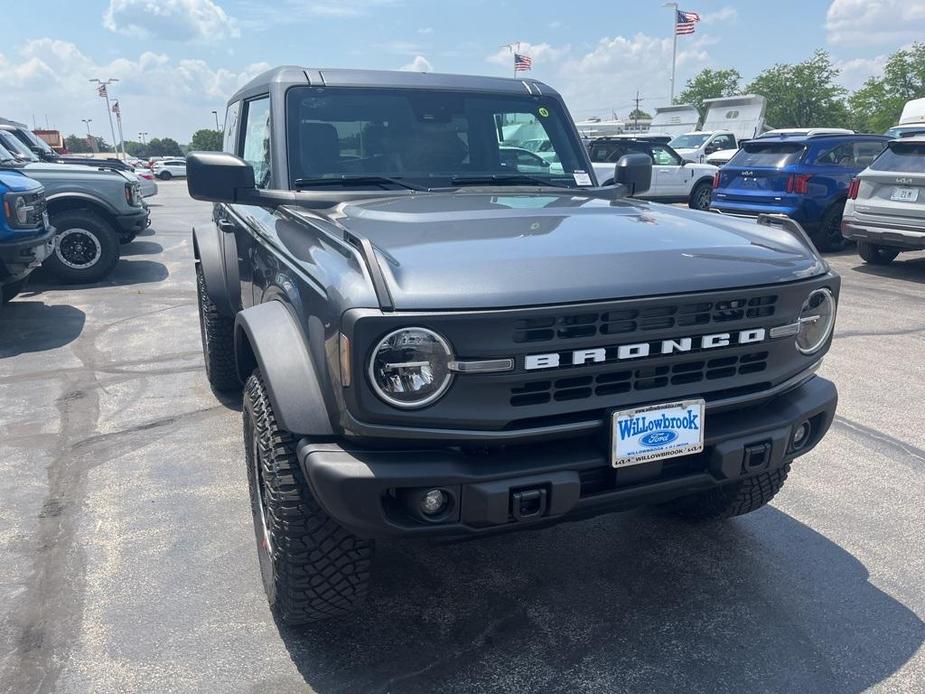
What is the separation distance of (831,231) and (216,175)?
9.99 meters

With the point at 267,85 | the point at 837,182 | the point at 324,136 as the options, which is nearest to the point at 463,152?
the point at 324,136

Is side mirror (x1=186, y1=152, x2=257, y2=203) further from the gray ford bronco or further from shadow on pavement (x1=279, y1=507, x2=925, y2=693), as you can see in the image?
shadow on pavement (x1=279, y1=507, x2=925, y2=693)

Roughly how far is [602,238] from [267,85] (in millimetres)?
1971

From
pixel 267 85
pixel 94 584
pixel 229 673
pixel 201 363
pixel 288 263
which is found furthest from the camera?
pixel 201 363

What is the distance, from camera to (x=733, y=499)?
3.11m

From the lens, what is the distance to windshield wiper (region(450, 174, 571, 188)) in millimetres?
3410

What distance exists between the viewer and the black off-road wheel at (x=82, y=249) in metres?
8.89

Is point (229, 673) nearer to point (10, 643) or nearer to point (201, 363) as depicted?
point (10, 643)

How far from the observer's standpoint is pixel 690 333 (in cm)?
222

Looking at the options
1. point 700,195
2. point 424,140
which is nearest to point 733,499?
point 424,140

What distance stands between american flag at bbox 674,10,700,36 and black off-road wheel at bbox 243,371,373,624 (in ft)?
124

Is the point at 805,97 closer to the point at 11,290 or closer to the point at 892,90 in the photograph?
the point at 892,90

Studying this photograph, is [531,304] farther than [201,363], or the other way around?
[201,363]

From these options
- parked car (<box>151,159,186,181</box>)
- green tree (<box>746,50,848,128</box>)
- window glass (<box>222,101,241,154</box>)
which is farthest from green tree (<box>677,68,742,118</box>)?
window glass (<box>222,101,241,154</box>)
